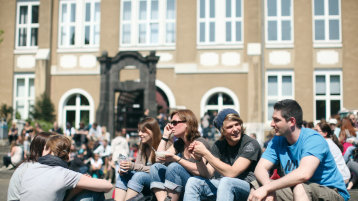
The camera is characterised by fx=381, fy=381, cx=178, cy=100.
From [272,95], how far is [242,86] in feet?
5.28

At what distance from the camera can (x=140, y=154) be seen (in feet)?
18.1

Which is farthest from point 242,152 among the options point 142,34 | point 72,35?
point 72,35

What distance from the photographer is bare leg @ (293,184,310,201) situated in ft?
10.7

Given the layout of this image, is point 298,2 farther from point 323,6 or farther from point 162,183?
point 162,183

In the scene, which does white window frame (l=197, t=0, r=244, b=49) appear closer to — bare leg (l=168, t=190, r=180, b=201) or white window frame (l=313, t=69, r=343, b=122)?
white window frame (l=313, t=69, r=343, b=122)

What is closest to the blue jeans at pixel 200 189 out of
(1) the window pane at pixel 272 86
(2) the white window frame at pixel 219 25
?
(2) the white window frame at pixel 219 25

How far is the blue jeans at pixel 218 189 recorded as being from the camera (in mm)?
3754

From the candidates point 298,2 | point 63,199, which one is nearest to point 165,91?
point 298,2

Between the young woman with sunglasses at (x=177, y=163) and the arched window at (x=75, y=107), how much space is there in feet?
52.7

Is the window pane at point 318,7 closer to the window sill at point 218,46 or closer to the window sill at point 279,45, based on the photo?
the window sill at point 279,45

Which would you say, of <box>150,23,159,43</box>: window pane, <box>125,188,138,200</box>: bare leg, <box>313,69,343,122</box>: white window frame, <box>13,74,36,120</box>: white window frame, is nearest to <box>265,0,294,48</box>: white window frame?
<box>313,69,343,122</box>: white window frame

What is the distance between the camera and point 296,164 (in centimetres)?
362

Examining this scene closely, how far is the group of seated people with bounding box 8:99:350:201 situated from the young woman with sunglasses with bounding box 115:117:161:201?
235mm

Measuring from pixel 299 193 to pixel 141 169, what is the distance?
7.65ft
